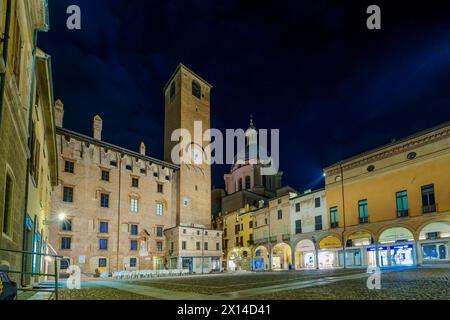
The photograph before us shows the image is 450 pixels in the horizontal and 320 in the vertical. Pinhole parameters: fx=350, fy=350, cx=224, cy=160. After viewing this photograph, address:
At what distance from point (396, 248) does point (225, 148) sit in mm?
35459

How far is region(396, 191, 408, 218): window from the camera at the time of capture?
31764 mm

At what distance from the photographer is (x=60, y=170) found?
1417 inches

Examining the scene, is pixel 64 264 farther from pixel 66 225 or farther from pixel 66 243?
pixel 66 225

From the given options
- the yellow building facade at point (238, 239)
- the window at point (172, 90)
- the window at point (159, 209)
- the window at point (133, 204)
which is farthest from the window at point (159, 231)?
the window at point (172, 90)

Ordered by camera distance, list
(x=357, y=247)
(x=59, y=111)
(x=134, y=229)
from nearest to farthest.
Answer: (x=357, y=247) < (x=59, y=111) < (x=134, y=229)

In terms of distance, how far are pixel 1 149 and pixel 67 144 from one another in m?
31.8

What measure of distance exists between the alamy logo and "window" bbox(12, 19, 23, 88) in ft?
125

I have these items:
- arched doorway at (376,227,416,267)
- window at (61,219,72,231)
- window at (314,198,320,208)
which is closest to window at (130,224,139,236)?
window at (61,219,72,231)

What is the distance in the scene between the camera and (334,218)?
3881cm

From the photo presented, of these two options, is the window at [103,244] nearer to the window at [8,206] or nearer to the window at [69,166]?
the window at [69,166]

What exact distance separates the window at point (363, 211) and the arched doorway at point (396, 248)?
237 cm

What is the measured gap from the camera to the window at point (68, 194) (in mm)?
36031

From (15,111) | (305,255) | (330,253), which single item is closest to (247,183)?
(305,255)
